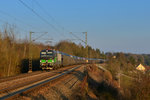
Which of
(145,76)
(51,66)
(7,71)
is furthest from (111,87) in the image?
(7,71)

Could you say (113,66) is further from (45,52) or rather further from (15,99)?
(15,99)

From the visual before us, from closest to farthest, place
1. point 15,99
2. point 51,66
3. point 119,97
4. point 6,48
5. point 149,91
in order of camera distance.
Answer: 1. point 15,99
2. point 149,91
3. point 119,97
4. point 6,48
5. point 51,66

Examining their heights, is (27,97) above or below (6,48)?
below

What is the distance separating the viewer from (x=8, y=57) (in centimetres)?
2567

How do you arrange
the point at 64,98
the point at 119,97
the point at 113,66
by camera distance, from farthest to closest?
the point at 113,66, the point at 119,97, the point at 64,98

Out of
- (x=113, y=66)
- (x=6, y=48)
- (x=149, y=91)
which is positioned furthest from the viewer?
(x=113, y=66)

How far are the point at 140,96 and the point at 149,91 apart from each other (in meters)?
0.92

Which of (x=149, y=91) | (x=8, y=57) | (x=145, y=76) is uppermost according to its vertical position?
(x=8, y=57)

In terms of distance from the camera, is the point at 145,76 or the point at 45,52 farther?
the point at 45,52

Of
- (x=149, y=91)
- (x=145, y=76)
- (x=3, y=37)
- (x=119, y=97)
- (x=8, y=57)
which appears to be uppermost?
(x=3, y=37)

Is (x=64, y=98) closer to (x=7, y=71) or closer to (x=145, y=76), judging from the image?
(x=145, y=76)

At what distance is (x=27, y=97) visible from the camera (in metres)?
9.81

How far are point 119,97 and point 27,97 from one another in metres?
13.7

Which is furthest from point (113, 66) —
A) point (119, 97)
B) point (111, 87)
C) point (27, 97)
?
point (27, 97)
